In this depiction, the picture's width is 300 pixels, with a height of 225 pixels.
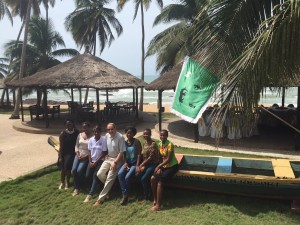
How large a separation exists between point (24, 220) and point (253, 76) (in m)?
4.68

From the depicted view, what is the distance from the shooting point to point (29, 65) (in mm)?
23406

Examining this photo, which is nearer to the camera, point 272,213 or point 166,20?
point 272,213

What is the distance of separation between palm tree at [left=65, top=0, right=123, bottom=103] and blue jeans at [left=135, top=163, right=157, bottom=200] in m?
20.6

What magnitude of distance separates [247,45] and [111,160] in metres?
3.62

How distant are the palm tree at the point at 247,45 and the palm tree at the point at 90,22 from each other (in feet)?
72.9

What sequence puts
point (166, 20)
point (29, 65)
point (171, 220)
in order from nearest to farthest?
point (171, 220) < point (166, 20) < point (29, 65)

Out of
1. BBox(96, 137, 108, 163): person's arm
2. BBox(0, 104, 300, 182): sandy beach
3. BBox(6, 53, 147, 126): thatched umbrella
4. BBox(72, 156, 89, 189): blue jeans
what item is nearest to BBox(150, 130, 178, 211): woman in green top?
BBox(96, 137, 108, 163): person's arm

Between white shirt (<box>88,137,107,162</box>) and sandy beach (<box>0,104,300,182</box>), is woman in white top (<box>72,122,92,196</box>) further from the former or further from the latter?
sandy beach (<box>0,104,300,182</box>)

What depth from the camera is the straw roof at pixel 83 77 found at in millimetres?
14508

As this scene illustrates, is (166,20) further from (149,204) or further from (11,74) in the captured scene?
(149,204)

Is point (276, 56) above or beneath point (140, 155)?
above

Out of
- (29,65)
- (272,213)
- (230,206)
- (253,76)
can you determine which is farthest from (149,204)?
(29,65)

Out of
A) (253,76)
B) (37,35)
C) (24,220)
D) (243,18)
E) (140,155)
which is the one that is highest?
(37,35)

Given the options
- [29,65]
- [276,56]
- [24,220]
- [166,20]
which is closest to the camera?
[276,56]
